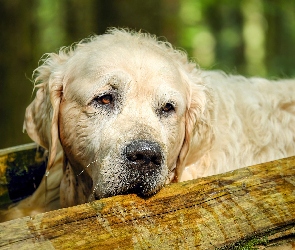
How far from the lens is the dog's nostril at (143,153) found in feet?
10.5

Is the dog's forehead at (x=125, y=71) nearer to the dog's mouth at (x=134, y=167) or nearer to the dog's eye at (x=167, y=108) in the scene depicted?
the dog's eye at (x=167, y=108)

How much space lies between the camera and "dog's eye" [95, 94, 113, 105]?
3836mm

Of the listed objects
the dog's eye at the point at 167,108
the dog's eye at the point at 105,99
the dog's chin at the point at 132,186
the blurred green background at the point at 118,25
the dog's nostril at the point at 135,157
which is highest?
the dog's eye at the point at 105,99

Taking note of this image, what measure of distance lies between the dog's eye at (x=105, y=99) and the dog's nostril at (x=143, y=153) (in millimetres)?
667

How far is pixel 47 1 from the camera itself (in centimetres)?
1630

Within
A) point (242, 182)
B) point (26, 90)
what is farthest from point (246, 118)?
point (26, 90)

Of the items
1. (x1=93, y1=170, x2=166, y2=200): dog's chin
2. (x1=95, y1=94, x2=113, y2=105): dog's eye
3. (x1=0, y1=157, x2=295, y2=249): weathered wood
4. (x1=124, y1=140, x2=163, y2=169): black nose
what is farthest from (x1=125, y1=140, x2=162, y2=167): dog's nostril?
(x1=95, y1=94, x2=113, y2=105): dog's eye

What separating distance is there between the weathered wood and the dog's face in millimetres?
643

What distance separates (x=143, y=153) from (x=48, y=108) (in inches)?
47.3

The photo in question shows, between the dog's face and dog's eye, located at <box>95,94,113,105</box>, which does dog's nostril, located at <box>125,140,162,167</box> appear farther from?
dog's eye, located at <box>95,94,113,105</box>

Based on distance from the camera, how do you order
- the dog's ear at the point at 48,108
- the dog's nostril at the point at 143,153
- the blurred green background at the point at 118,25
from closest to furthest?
1. the dog's nostril at the point at 143,153
2. the dog's ear at the point at 48,108
3. the blurred green background at the point at 118,25

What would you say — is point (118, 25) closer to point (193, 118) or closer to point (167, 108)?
point (193, 118)

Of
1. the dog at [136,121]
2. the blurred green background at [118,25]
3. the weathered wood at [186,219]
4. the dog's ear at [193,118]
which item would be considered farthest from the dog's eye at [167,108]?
the weathered wood at [186,219]

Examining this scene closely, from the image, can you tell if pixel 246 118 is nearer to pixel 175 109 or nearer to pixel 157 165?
pixel 175 109
